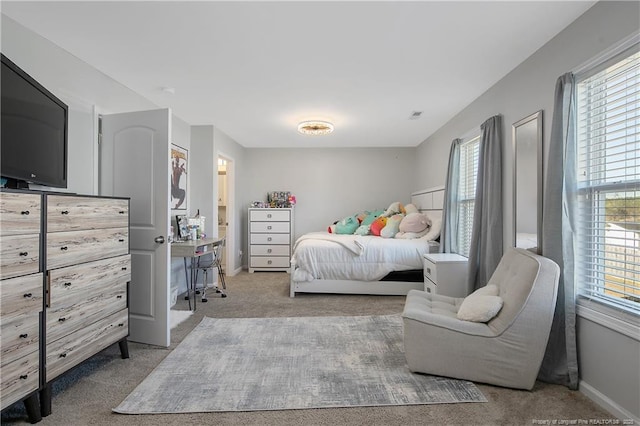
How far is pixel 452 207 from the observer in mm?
4094

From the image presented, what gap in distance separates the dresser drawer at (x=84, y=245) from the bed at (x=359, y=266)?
7.57 ft

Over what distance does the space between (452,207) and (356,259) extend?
134 centimetres

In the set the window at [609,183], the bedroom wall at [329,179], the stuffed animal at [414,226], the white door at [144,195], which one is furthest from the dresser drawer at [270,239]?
the window at [609,183]

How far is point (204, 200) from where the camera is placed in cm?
475

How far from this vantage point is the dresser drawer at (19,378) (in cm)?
155

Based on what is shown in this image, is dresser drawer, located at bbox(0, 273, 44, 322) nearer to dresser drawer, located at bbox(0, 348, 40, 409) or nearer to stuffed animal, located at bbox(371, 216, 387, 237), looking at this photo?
dresser drawer, located at bbox(0, 348, 40, 409)

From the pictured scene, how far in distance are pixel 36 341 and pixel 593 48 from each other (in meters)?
3.44

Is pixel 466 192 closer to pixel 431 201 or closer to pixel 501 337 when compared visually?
pixel 431 201

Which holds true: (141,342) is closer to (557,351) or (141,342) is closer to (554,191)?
(557,351)

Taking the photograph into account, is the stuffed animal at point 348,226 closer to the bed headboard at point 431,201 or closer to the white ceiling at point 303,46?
the bed headboard at point 431,201

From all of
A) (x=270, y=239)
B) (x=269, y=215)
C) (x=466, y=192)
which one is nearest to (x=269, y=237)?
(x=270, y=239)

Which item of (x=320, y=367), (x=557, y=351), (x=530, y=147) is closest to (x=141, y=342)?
(x=320, y=367)

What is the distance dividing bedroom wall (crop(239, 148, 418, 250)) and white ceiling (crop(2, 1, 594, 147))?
251 cm

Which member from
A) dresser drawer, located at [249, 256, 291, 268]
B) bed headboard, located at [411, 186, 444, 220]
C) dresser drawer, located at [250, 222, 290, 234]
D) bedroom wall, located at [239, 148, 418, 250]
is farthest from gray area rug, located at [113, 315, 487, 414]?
bedroom wall, located at [239, 148, 418, 250]
